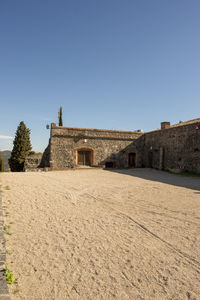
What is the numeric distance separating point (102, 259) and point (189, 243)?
1805 mm

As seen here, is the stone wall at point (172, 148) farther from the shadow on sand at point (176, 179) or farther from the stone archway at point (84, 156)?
the stone archway at point (84, 156)

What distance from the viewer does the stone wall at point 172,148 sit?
13656 millimetres

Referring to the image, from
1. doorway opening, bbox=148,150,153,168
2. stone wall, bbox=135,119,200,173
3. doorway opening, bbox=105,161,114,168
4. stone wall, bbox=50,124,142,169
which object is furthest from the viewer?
doorway opening, bbox=148,150,153,168

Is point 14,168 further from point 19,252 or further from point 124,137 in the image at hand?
point 19,252

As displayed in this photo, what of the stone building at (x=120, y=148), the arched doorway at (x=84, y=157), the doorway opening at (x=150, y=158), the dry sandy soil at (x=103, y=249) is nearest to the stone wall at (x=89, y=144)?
the stone building at (x=120, y=148)

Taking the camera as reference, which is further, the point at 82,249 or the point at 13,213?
the point at 13,213

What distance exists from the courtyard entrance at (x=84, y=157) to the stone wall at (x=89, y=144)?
14.2 inches

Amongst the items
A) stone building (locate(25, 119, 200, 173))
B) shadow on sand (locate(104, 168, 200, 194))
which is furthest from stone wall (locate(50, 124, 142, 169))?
shadow on sand (locate(104, 168, 200, 194))

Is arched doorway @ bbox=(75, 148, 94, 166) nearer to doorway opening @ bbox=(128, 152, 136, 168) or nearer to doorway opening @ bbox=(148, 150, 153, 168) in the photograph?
doorway opening @ bbox=(128, 152, 136, 168)

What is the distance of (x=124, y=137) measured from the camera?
60.6 feet

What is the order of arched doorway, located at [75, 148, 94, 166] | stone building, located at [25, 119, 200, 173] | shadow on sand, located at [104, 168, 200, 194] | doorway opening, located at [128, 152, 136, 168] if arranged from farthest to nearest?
1. doorway opening, located at [128, 152, 136, 168]
2. arched doorway, located at [75, 148, 94, 166]
3. stone building, located at [25, 119, 200, 173]
4. shadow on sand, located at [104, 168, 200, 194]

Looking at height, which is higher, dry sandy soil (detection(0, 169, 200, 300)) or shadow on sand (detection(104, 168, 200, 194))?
shadow on sand (detection(104, 168, 200, 194))

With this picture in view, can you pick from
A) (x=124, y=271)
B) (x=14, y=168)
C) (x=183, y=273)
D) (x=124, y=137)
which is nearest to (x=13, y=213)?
(x=124, y=271)

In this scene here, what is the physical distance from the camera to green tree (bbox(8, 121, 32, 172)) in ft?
74.7
